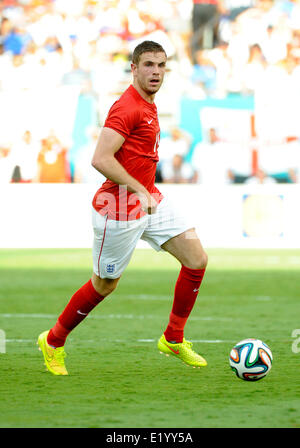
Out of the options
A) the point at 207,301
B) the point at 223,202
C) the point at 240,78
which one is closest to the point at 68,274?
the point at 207,301

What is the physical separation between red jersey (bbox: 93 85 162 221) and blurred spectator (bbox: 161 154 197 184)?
11392 mm

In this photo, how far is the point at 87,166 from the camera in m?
17.3

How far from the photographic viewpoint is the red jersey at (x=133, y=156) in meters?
5.68

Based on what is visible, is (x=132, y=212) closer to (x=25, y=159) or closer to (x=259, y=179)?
(x=259, y=179)

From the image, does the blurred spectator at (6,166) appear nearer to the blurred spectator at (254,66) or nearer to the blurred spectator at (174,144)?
the blurred spectator at (174,144)

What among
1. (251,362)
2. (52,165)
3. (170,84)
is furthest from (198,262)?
(170,84)

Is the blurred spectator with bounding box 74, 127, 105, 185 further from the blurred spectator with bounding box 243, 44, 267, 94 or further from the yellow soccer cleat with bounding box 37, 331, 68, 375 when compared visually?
the yellow soccer cleat with bounding box 37, 331, 68, 375

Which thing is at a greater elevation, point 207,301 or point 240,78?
point 240,78

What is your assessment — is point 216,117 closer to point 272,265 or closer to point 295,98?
point 295,98

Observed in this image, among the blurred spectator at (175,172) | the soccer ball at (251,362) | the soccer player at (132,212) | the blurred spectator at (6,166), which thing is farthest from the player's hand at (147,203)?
the blurred spectator at (6,166)

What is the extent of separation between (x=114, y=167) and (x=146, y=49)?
840mm

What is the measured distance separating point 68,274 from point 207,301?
319cm

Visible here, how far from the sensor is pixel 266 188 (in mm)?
15828
